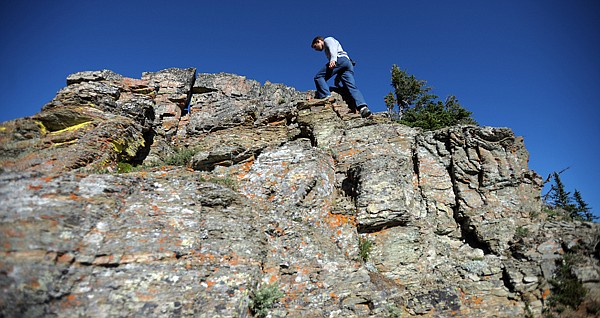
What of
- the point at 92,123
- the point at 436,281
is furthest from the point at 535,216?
the point at 92,123

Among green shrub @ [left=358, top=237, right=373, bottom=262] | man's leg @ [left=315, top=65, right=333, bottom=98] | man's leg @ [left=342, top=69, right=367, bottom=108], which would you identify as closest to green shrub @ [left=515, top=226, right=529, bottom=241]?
green shrub @ [left=358, top=237, right=373, bottom=262]

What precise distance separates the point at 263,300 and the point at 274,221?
2717 mm

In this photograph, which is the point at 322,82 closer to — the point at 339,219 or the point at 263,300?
the point at 339,219

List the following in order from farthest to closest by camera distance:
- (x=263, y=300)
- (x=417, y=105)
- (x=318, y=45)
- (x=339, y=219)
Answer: (x=417, y=105) < (x=318, y=45) < (x=339, y=219) < (x=263, y=300)

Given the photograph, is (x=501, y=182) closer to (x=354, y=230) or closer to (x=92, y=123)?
(x=354, y=230)

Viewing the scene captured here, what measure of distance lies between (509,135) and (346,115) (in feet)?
21.4

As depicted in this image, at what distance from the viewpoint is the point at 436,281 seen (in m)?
9.18

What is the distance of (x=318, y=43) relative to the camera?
1488 centimetres

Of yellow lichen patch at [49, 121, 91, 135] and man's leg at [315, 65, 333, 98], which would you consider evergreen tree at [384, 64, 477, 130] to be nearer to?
man's leg at [315, 65, 333, 98]

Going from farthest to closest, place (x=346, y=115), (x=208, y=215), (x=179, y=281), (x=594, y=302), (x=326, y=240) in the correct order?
(x=346, y=115) < (x=326, y=240) < (x=208, y=215) < (x=594, y=302) < (x=179, y=281)

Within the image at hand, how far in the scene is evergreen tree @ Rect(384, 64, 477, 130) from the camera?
2171cm

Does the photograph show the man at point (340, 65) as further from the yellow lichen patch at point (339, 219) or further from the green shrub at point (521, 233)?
the green shrub at point (521, 233)

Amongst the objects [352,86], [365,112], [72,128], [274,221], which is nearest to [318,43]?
[352,86]

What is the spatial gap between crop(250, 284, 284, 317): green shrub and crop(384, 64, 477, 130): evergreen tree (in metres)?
15.7
